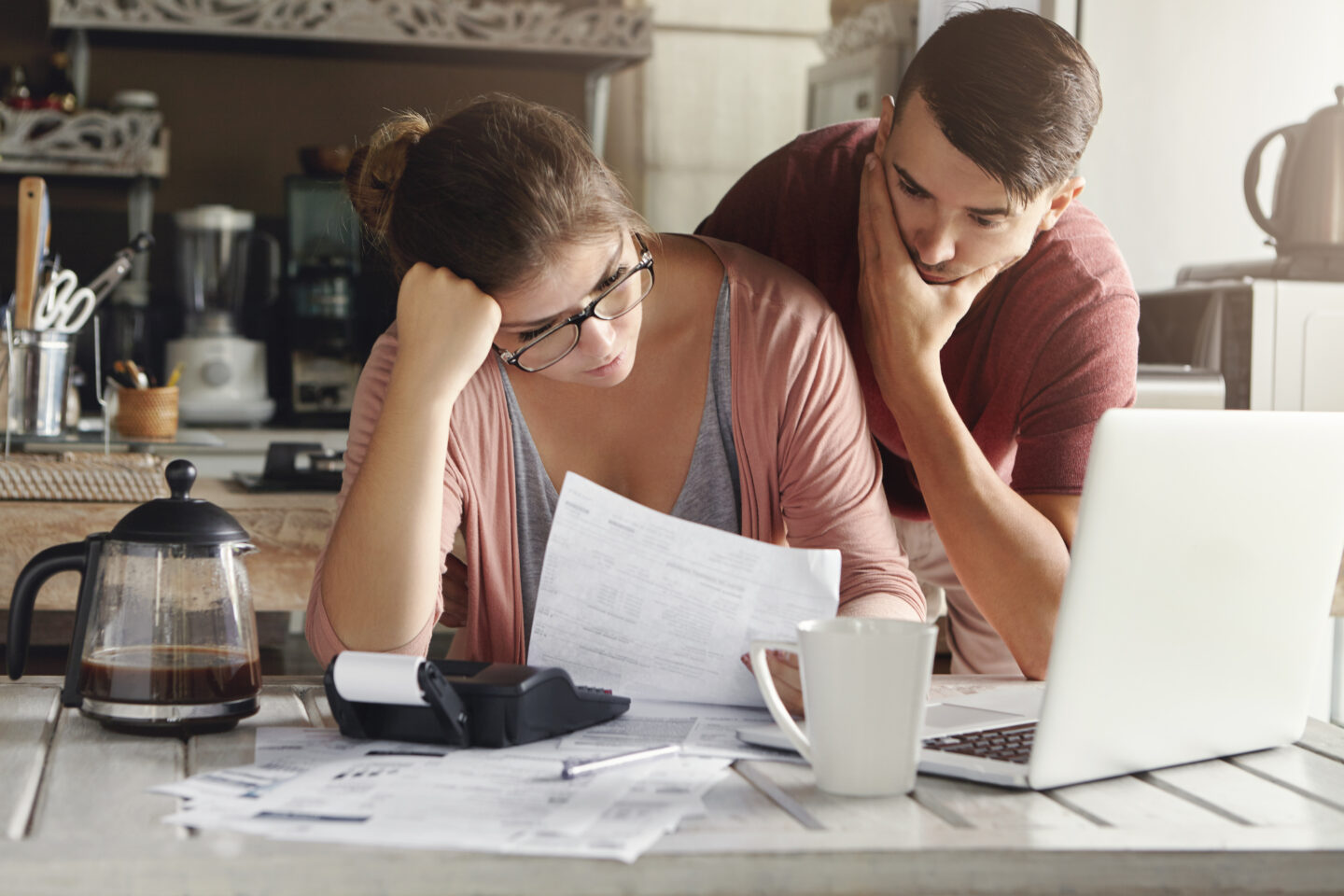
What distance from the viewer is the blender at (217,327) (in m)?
3.18

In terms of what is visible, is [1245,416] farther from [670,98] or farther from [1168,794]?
[670,98]

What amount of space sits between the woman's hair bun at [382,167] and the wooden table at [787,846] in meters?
0.55

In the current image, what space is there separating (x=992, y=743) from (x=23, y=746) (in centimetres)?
61

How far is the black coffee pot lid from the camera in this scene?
85cm

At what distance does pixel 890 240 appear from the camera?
133cm

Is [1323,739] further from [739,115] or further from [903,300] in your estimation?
[739,115]

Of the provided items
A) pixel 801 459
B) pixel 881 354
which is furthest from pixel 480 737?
pixel 881 354

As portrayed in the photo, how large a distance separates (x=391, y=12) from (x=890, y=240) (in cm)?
224

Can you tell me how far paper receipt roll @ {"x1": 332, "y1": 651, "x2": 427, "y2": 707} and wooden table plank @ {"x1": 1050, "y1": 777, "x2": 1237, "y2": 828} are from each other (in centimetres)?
39

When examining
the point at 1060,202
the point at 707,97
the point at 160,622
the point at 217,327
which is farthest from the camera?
the point at 707,97

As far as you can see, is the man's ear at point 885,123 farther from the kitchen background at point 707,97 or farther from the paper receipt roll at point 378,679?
the kitchen background at point 707,97

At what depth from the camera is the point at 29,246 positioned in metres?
1.93

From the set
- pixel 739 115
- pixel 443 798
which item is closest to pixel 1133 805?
pixel 443 798

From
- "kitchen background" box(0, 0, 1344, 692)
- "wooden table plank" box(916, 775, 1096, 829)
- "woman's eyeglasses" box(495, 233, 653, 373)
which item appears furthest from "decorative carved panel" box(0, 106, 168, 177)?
"wooden table plank" box(916, 775, 1096, 829)
